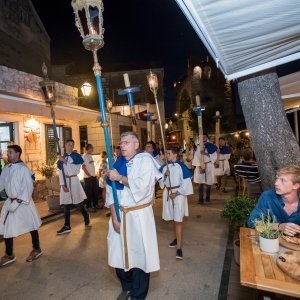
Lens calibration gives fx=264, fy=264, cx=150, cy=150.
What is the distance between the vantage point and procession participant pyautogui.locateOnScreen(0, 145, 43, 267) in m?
4.56

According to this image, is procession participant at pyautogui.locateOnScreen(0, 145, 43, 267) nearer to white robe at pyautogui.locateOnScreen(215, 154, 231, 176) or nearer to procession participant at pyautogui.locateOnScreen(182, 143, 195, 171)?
white robe at pyautogui.locateOnScreen(215, 154, 231, 176)

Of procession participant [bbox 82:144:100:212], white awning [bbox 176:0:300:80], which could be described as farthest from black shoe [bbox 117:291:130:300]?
procession participant [bbox 82:144:100:212]

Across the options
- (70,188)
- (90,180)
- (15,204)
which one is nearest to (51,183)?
(90,180)

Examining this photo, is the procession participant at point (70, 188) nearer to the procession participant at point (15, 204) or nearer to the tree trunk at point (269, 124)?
the procession participant at point (15, 204)

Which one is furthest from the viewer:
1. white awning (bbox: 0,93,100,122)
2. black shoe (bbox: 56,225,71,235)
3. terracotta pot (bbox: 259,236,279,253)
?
white awning (bbox: 0,93,100,122)

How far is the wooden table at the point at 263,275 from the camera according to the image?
1780mm

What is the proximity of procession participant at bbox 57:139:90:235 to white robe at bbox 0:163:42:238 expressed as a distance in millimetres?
1519

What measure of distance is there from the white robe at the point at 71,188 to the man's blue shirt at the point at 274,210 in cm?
449

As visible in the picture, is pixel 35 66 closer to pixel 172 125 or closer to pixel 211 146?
pixel 211 146

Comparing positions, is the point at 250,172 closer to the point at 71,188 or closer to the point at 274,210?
the point at 274,210

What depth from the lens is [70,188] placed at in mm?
6484

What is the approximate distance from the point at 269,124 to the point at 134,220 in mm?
2347

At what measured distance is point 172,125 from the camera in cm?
5144

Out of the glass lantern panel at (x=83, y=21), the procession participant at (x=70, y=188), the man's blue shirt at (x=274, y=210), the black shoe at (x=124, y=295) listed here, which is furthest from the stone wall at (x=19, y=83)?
the man's blue shirt at (x=274, y=210)
